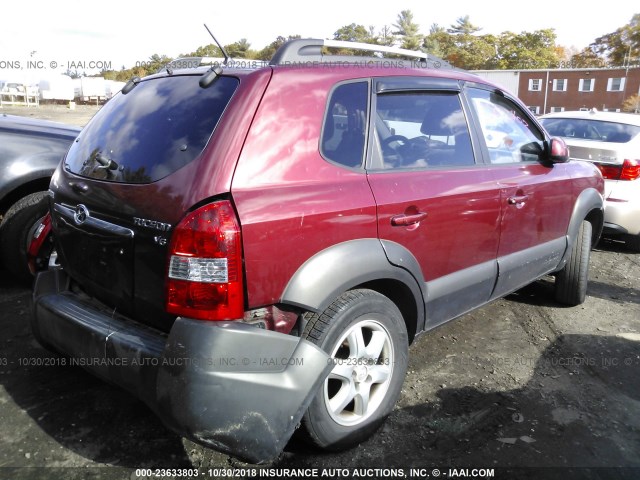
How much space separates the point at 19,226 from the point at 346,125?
2957 millimetres

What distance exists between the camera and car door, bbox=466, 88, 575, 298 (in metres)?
3.34

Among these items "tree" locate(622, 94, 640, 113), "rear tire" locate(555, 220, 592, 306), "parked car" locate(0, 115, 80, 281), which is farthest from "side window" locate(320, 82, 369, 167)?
"tree" locate(622, 94, 640, 113)

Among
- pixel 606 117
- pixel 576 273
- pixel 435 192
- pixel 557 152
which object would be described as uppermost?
pixel 606 117

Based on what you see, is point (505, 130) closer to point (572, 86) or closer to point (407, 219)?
point (407, 219)

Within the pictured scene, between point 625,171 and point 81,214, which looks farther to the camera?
point 625,171

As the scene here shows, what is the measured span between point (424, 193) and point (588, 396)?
1617 millimetres

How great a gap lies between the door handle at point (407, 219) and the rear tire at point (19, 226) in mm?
2884

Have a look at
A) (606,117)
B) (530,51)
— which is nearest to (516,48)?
(530,51)

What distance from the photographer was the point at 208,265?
201cm

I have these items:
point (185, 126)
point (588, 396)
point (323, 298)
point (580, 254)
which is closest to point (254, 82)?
point (185, 126)

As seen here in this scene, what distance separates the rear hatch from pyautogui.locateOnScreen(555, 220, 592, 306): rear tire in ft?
11.0

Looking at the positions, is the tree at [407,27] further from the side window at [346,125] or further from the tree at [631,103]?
the side window at [346,125]

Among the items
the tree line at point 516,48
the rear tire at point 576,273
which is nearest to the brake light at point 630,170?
the rear tire at point 576,273

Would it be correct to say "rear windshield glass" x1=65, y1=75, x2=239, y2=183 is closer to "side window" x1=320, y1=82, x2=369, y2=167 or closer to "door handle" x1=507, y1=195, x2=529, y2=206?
"side window" x1=320, y1=82, x2=369, y2=167
